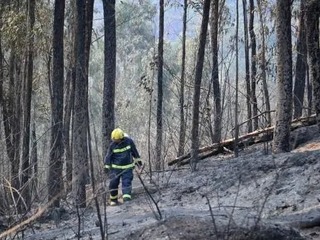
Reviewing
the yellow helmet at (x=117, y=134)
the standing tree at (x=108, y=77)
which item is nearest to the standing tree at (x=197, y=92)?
the standing tree at (x=108, y=77)

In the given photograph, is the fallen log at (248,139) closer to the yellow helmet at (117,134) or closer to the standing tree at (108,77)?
the standing tree at (108,77)

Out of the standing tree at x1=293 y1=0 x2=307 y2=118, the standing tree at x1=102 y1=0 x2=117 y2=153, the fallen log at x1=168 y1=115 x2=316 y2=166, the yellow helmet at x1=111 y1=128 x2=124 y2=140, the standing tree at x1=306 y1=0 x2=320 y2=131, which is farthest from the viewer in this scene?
the standing tree at x1=293 y1=0 x2=307 y2=118

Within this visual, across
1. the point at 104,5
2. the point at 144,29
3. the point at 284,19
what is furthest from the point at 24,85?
the point at 144,29

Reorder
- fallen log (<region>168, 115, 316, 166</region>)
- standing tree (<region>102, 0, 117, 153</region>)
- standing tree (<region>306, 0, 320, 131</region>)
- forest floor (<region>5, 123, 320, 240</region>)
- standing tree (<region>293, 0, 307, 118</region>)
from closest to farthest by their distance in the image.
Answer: forest floor (<region>5, 123, 320, 240</region>) → standing tree (<region>306, 0, 320, 131</region>) → standing tree (<region>102, 0, 117, 153</region>) → fallen log (<region>168, 115, 316, 166</region>) → standing tree (<region>293, 0, 307, 118</region>)

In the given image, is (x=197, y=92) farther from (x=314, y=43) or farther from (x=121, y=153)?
(x=314, y=43)

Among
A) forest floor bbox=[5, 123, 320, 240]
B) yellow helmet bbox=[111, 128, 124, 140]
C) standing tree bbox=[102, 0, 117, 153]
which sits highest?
standing tree bbox=[102, 0, 117, 153]

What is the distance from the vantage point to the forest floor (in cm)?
532

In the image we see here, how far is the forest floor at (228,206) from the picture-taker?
532 centimetres

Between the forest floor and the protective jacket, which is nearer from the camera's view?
the forest floor

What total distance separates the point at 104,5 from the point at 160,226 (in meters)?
9.69

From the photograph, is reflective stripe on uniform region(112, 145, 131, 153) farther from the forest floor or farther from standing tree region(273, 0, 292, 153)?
standing tree region(273, 0, 292, 153)

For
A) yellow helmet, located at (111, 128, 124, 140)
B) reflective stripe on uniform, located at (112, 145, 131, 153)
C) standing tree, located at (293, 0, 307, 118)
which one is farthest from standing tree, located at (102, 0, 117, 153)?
standing tree, located at (293, 0, 307, 118)

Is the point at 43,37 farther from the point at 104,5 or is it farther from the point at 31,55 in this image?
the point at 104,5

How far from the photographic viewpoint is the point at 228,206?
491 centimetres
